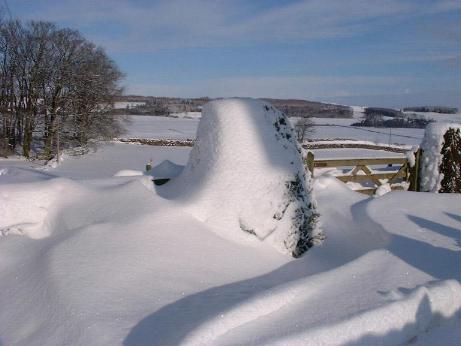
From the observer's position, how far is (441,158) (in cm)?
1097

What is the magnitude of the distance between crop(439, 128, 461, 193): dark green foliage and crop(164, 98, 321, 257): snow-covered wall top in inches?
256

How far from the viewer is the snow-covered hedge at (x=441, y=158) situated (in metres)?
10.7

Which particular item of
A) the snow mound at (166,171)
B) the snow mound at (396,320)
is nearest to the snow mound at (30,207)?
the snow mound at (166,171)

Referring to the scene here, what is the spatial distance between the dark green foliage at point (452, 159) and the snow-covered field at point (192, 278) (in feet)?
14.9

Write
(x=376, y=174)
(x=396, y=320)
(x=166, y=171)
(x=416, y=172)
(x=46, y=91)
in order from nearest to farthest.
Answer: (x=396, y=320) < (x=166, y=171) < (x=376, y=174) < (x=416, y=172) < (x=46, y=91)

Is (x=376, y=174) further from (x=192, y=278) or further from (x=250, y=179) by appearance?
(x=192, y=278)

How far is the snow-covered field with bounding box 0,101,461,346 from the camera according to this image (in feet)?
10.6

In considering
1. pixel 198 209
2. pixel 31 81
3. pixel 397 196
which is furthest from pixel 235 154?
pixel 31 81

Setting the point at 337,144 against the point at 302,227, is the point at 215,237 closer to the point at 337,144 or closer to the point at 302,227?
the point at 302,227

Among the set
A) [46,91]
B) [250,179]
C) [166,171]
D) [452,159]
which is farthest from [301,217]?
[46,91]

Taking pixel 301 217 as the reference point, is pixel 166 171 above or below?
above

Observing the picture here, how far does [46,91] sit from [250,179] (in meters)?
31.2

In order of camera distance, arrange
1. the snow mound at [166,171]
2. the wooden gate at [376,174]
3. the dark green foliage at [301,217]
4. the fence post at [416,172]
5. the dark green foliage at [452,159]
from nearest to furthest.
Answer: the dark green foliage at [301,217] < the snow mound at [166,171] < the wooden gate at [376,174] < the dark green foliage at [452,159] < the fence post at [416,172]

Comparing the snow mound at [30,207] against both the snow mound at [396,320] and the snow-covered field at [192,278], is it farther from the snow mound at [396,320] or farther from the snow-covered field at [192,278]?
the snow mound at [396,320]
